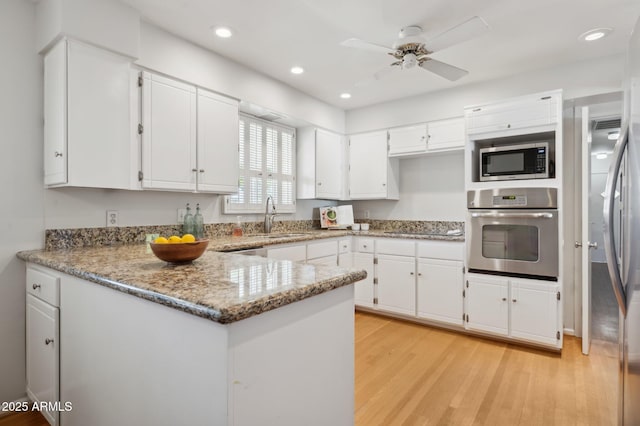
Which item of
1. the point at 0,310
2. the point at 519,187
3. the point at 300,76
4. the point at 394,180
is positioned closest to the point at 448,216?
the point at 394,180

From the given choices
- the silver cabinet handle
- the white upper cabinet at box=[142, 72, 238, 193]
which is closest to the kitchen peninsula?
the silver cabinet handle

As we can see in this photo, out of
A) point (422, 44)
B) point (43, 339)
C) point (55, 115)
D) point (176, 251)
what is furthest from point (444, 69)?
point (43, 339)

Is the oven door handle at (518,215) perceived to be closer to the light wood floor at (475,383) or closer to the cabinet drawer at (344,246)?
the light wood floor at (475,383)

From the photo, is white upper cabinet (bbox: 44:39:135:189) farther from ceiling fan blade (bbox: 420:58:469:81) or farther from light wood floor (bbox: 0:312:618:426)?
ceiling fan blade (bbox: 420:58:469:81)

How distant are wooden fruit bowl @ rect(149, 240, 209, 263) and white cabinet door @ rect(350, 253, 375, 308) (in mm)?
2539

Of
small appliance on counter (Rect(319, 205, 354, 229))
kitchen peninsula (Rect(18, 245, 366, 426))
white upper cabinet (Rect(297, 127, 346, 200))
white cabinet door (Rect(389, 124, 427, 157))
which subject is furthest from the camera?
small appliance on counter (Rect(319, 205, 354, 229))

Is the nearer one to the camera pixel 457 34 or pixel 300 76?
pixel 457 34

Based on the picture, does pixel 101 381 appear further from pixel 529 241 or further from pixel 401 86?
pixel 401 86

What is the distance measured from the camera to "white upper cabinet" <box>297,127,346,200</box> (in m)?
3.96

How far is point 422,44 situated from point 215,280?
2.05 meters

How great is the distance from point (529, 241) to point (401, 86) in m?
1.97

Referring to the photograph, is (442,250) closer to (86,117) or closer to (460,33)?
(460,33)

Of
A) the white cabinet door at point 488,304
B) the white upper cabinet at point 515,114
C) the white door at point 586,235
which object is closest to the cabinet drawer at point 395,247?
the white cabinet door at point 488,304

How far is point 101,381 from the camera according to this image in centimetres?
126
